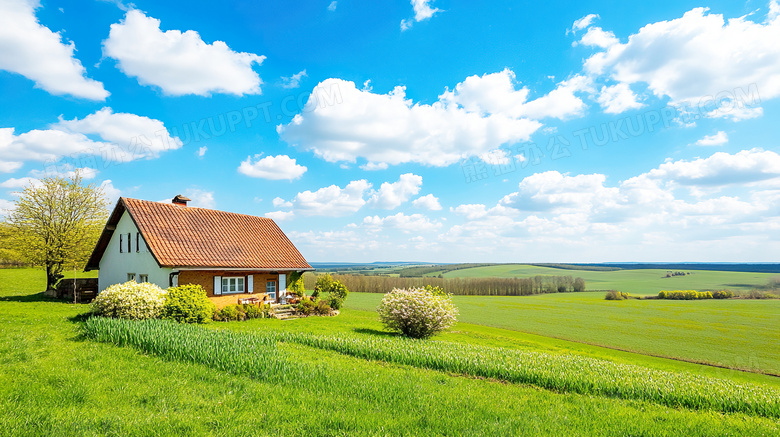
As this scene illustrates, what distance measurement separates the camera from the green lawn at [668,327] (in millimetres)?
23625

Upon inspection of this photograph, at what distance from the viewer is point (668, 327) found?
3234 centimetres

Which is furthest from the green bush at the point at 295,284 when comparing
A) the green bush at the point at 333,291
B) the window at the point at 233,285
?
the green bush at the point at 333,291

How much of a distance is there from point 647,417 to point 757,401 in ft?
9.85

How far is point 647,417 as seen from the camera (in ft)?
20.7

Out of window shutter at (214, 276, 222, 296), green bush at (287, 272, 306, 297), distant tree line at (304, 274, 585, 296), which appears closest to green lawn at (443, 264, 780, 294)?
distant tree line at (304, 274, 585, 296)

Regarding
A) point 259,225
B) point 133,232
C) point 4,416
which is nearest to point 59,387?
point 4,416

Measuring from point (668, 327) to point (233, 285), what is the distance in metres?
34.9

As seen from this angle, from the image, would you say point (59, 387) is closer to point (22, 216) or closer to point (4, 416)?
point (4, 416)

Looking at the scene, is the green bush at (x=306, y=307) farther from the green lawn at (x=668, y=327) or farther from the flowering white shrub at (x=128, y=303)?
the green lawn at (x=668, y=327)

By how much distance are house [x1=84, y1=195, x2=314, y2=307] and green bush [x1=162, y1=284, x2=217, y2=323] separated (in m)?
2.95

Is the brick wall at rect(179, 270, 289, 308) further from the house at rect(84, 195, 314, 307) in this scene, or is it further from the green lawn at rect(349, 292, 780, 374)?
the green lawn at rect(349, 292, 780, 374)

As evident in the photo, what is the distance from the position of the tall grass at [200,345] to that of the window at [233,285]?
450 inches

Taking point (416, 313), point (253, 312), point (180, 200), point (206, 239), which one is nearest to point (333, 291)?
point (253, 312)

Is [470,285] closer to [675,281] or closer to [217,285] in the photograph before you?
[675,281]
